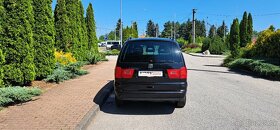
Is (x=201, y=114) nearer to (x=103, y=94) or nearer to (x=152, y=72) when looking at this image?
(x=152, y=72)

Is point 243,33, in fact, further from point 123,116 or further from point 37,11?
point 123,116

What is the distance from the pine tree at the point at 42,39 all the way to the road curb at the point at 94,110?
8.52 feet

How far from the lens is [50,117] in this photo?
6.08m

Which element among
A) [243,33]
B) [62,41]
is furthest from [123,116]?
[243,33]

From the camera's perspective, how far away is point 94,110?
698 cm

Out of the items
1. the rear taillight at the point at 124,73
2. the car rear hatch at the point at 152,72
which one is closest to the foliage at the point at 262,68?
the car rear hatch at the point at 152,72

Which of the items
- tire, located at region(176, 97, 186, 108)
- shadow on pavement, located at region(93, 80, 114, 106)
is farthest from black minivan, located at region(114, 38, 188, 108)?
shadow on pavement, located at region(93, 80, 114, 106)

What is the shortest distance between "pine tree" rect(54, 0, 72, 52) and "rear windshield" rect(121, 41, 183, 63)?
9.57m

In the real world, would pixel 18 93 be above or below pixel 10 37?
below

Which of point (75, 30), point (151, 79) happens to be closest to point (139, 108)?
point (151, 79)

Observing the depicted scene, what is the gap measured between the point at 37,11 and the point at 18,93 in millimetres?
4775

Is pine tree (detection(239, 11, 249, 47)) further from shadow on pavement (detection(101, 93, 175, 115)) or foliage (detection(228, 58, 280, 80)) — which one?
shadow on pavement (detection(101, 93, 175, 115))

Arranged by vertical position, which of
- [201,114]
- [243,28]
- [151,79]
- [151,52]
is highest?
[243,28]

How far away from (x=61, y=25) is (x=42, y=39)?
499 cm
